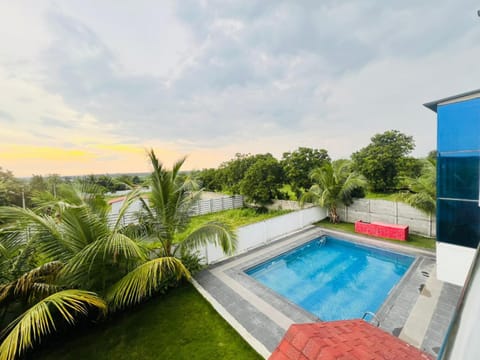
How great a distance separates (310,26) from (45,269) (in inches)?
432

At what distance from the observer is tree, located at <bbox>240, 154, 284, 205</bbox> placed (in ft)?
48.4

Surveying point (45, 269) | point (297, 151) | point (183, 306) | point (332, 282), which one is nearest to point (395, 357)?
point (183, 306)

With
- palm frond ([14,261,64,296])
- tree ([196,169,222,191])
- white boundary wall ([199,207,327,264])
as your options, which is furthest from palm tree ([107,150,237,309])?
tree ([196,169,222,191])

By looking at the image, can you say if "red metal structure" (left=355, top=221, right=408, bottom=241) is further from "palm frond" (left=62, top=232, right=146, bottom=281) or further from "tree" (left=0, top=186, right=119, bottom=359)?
"tree" (left=0, top=186, right=119, bottom=359)

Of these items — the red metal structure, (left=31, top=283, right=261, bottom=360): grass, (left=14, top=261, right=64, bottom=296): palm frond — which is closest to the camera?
(left=14, top=261, right=64, bottom=296): palm frond

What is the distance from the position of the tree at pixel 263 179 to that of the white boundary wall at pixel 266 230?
4246 mm

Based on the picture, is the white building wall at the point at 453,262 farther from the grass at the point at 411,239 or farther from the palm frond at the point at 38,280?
the palm frond at the point at 38,280

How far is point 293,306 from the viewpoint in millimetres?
4918

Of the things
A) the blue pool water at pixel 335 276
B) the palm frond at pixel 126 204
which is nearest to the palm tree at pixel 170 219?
the palm frond at pixel 126 204

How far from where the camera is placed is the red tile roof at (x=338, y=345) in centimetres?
202

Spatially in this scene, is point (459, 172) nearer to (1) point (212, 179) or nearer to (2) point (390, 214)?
(2) point (390, 214)

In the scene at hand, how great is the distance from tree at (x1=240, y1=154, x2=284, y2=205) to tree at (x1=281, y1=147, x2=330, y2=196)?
1.22m

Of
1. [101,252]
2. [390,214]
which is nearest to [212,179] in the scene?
[390,214]

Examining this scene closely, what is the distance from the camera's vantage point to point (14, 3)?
4559 millimetres
